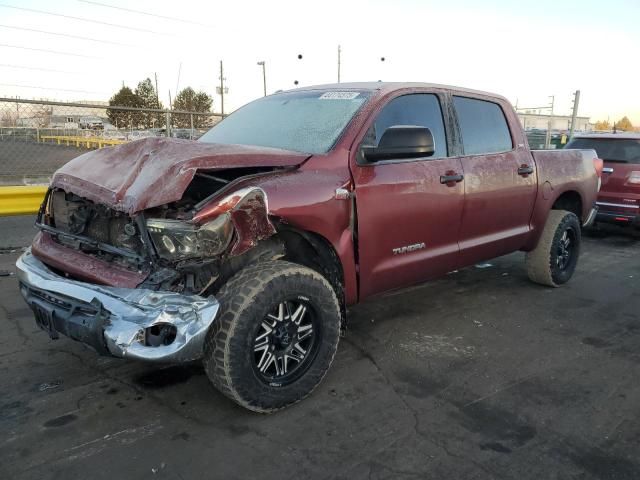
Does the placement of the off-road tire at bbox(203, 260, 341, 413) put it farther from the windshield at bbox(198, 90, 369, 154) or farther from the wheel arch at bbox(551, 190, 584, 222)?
the wheel arch at bbox(551, 190, 584, 222)

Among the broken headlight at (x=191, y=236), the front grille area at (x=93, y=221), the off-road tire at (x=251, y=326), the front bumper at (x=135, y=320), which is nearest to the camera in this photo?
the front bumper at (x=135, y=320)

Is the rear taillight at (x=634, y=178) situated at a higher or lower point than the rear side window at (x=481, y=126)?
lower

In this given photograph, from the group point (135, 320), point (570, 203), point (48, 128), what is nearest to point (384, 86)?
point (135, 320)

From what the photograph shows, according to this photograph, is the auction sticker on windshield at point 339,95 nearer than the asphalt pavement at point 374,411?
No

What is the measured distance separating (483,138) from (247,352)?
9.39ft

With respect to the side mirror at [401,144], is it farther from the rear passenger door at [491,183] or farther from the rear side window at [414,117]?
the rear passenger door at [491,183]

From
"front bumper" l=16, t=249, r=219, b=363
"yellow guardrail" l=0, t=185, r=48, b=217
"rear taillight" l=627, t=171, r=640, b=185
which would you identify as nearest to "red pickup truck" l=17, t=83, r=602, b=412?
"front bumper" l=16, t=249, r=219, b=363

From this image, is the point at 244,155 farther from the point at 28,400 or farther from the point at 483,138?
the point at 483,138

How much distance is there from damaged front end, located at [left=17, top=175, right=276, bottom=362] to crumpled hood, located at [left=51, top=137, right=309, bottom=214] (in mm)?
102

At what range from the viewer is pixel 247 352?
2766mm

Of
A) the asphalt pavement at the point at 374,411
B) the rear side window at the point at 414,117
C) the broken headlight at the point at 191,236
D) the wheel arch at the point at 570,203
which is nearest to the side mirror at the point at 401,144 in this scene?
the rear side window at the point at 414,117

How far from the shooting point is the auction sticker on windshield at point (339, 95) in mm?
3805

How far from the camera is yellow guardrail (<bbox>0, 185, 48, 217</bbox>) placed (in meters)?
6.47

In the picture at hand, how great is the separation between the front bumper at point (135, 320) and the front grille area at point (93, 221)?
322 mm
